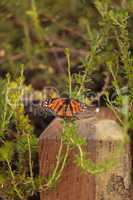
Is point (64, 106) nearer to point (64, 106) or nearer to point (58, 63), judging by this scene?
point (64, 106)

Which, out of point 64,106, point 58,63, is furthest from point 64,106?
point 58,63

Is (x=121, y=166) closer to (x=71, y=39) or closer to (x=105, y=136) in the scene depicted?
(x=105, y=136)

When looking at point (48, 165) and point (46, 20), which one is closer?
point (48, 165)

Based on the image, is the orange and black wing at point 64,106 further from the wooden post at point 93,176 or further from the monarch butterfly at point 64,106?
the wooden post at point 93,176

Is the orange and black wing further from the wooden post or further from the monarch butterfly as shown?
the wooden post

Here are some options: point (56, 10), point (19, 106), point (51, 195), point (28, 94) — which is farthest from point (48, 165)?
point (56, 10)

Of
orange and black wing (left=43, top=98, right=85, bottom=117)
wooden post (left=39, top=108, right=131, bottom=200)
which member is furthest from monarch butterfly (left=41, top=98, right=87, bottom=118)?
wooden post (left=39, top=108, right=131, bottom=200)
